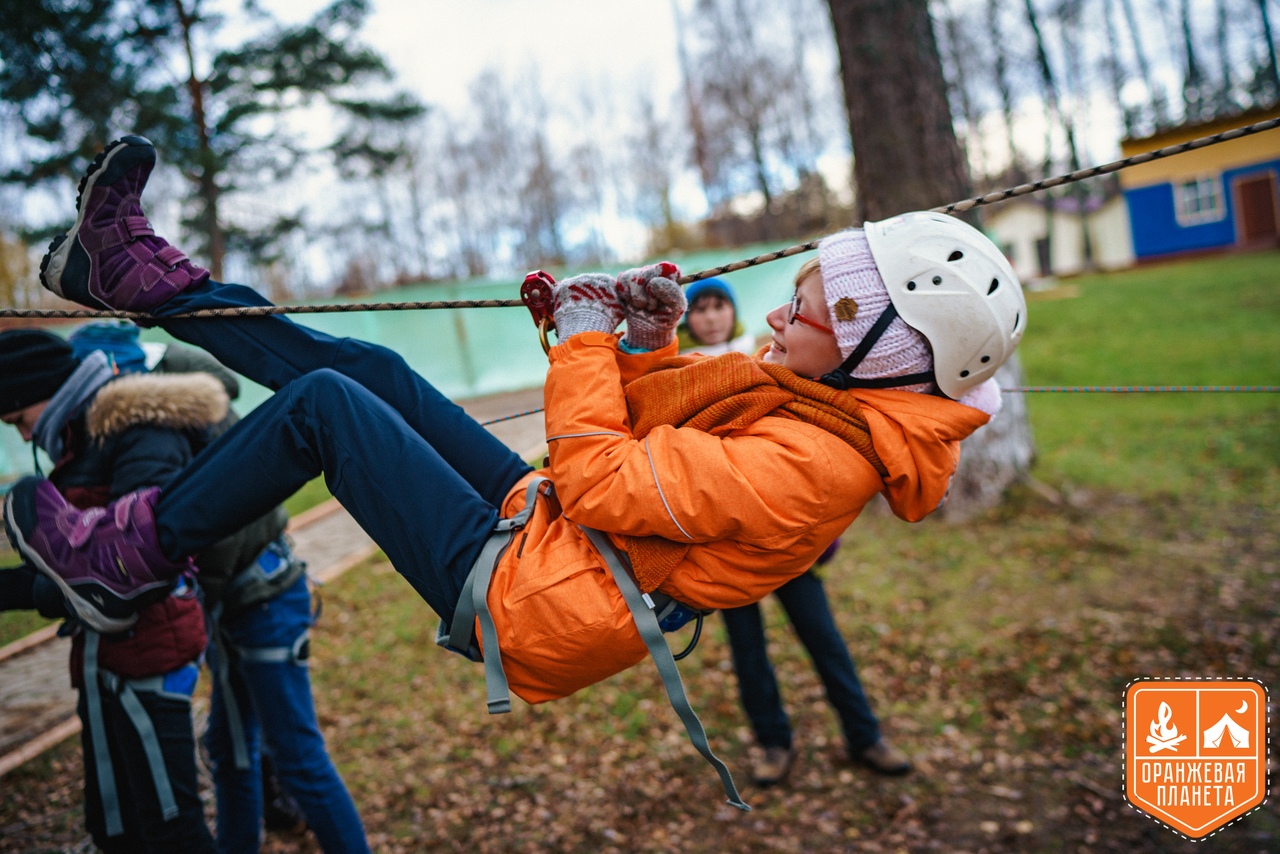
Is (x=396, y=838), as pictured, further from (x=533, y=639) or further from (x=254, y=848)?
(x=533, y=639)

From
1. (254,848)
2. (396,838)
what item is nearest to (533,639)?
(254,848)

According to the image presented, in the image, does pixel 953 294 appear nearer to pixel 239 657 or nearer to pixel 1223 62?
pixel 239 657

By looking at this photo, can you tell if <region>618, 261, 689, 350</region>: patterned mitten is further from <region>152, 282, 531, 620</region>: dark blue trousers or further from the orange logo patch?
the orange logo patch

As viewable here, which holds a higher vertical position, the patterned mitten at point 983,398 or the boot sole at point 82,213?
the boot sole at point 82,213

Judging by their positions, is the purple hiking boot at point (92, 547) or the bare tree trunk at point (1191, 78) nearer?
the purple hiking boot at point (92, 547)

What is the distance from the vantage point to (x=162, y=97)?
956 centimetres

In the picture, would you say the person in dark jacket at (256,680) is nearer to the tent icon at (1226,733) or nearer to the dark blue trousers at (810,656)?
the dark blue trousers at (810,656)

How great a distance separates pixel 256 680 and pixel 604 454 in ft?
5.57

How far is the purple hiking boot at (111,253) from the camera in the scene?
7.24ft

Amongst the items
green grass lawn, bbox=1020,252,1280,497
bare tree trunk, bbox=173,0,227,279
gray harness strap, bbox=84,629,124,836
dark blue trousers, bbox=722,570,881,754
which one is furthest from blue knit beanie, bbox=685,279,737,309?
bare tree trunk, bbox=173,0,227,279

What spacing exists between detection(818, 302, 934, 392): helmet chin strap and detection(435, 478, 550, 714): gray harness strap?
3.07 ft

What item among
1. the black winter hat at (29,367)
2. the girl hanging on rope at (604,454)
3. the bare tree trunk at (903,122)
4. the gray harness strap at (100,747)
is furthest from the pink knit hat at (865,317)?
the bare tree trunk at (903,122)

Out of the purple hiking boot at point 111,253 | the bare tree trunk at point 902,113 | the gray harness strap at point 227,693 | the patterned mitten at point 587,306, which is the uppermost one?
the bare tree trunk at point 902,113

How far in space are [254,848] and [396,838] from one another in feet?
2.06
